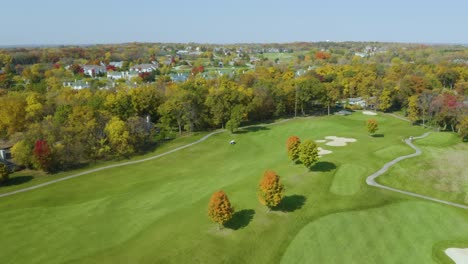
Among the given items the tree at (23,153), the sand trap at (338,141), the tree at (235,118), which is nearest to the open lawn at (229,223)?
the sand trap at (338,141)

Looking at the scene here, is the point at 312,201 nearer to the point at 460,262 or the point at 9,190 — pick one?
the point at 460,262

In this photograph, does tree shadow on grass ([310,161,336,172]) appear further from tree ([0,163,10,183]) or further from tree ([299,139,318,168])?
tree ([0,163,10,183])

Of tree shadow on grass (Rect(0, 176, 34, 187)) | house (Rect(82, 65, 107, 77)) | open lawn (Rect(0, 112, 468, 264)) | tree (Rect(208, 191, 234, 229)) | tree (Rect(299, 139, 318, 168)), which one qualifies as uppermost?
house (Rect(82, 65, 107, 77))

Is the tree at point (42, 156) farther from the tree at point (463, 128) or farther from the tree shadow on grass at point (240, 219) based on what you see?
the tree at point (463, 128)

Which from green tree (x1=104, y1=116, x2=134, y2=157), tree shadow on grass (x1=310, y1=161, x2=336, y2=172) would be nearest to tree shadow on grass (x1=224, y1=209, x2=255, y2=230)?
tree shadow on grass (x1=310, y1=161, x2=336, y2=172)

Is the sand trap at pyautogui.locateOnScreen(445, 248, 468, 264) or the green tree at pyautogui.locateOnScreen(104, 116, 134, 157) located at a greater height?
the green tree at pyautogui.locateOnScreen(104, 116, 134, 157)

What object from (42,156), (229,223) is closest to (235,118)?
(42,156)

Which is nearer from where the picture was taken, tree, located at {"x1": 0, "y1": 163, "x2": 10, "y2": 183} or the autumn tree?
tree, located at {"x1": 0, "y1": 163, "x2": 10, "y2": 183}
